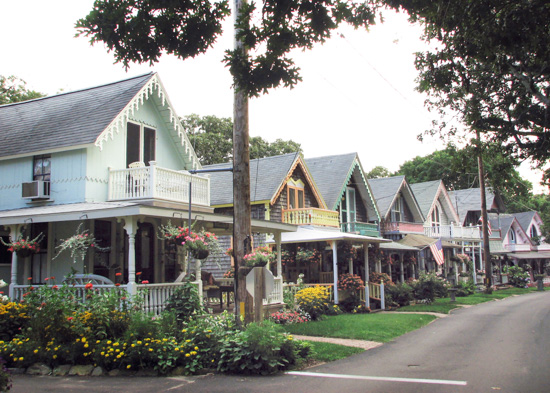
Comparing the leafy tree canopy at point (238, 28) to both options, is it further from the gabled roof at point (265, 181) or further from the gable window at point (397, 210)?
the gable window at point (397, 210)

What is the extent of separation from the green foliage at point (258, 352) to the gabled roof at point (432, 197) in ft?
98.6

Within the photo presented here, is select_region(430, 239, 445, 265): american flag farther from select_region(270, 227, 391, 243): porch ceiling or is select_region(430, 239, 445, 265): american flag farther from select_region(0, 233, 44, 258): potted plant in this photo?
select_region(0, 233, 44, 258): potted plant

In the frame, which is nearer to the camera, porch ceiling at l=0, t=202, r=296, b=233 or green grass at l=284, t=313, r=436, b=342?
porch ceiling at l=0, t=202, r=296, b=233

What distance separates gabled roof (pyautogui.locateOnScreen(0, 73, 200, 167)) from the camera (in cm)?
1606

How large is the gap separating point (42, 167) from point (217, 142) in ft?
86.3

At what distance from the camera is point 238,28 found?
28.5ft

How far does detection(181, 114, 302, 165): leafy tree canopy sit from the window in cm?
2325

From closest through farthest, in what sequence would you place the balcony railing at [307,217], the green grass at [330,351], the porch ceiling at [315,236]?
the green grass at [330,351]
the porch ceiling at [315,236]
the balcony railing at [307,217]

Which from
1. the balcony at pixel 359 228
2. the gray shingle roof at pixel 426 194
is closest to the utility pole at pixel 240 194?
the balcony at pixel 359 228

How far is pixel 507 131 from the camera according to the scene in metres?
13.7

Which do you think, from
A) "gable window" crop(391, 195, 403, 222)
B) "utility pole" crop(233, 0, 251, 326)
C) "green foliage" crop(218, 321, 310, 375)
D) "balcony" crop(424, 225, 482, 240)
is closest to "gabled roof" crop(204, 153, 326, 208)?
"gable window" crop(391, 195, 403, 222)

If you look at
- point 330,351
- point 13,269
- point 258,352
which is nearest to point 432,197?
point 330,351

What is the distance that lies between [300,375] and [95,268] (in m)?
8.63

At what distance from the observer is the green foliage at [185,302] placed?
40.2ft
